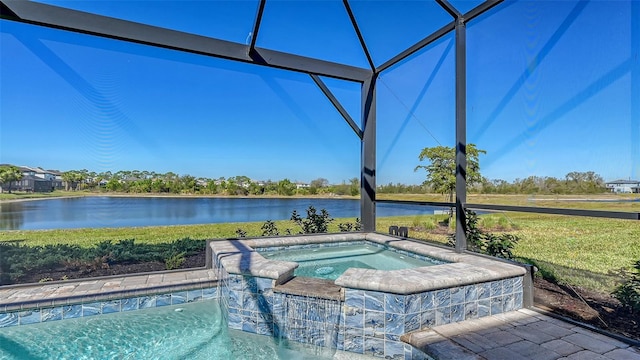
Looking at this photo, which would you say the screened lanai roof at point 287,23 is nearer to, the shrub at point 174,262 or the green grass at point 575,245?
the green grass at point 575,245

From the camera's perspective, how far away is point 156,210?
580cm

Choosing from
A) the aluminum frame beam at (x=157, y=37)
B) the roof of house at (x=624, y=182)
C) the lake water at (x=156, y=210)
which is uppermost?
the aluminum frame beam at (x=157, y=37)

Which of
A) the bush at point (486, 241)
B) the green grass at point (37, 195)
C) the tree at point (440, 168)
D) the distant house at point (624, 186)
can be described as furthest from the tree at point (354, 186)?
the green grass at point (37, 195)

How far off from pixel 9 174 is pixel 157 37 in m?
2.86

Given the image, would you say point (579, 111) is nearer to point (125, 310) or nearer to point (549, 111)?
point (549, 111)

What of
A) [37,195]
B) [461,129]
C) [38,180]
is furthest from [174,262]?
[461,129]

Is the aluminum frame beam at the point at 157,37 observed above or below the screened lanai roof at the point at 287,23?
below

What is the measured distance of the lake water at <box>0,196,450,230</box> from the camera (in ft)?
15.6

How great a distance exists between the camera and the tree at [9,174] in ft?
14.4

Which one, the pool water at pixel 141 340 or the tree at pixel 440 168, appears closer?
the pool water at pixel 141 340

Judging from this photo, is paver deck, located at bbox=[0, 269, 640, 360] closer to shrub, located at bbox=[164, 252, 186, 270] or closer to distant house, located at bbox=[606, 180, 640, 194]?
shrub, located at bbox=[164, 252, 186, 270]

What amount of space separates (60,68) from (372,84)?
5397mm

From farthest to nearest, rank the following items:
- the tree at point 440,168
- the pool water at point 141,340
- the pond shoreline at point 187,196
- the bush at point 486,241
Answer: the tree at point 440,168
the pond shoreline at point 187,196
the bush at point 486,241
the pool water at point 141,340

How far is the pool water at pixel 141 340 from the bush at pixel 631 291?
9.14ft
